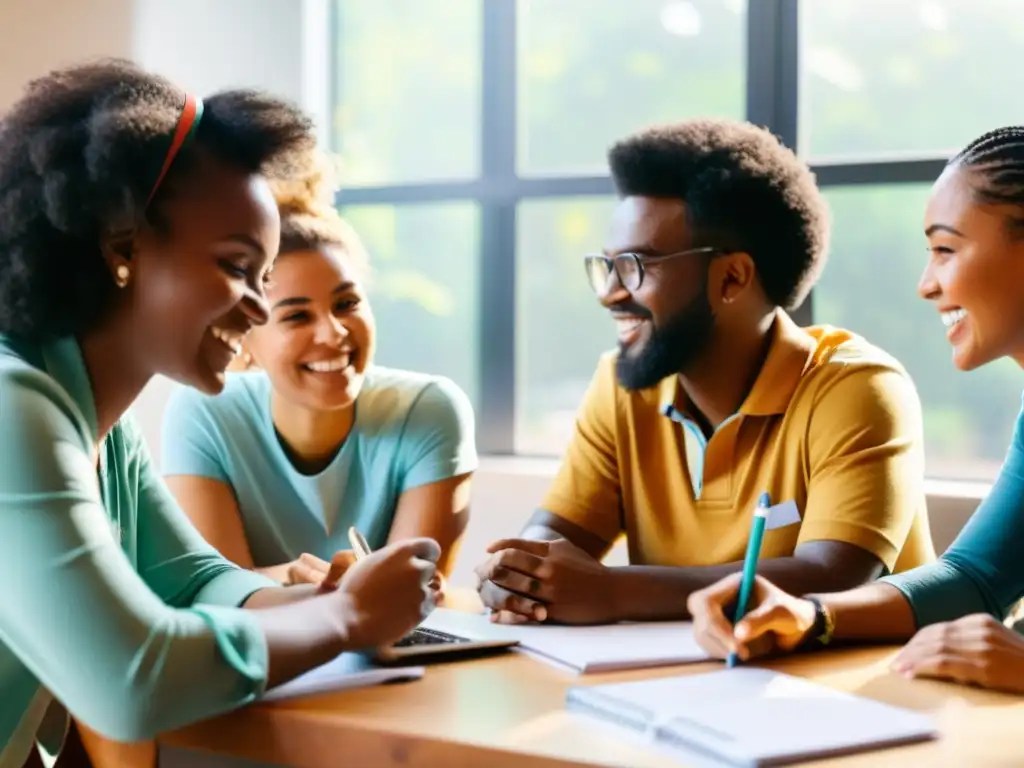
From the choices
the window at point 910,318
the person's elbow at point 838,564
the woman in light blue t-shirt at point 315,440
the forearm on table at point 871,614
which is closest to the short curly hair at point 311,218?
the woman in light blue t-shirt at point 315,440

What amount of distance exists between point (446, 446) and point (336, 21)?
6.18ft

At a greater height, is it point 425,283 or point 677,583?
point 425,283

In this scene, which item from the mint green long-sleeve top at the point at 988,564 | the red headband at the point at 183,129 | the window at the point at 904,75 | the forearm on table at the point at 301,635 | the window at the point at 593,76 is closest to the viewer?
the forearm on table at the point at 301,635

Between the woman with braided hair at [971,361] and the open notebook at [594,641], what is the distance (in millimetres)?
63

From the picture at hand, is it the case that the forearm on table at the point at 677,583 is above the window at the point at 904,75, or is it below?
below

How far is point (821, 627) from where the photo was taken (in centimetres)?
147

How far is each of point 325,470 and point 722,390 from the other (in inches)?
28.4


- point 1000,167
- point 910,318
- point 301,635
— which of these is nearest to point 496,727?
point 301,635

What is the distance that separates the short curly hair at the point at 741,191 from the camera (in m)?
2.10

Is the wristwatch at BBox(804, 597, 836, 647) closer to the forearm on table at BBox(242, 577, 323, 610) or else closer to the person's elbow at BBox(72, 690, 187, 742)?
the forearm on table at BBox(242, 577, 323, 610)

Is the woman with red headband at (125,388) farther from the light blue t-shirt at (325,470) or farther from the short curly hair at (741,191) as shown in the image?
the short curly hair at (741,191)

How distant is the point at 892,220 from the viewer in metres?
2.91

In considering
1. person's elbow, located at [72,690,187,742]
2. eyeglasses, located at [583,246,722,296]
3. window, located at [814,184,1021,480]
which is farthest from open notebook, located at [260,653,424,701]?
window, located at [814,184,1021,480]

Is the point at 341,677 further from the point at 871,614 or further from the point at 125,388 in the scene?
the point at 871,614
